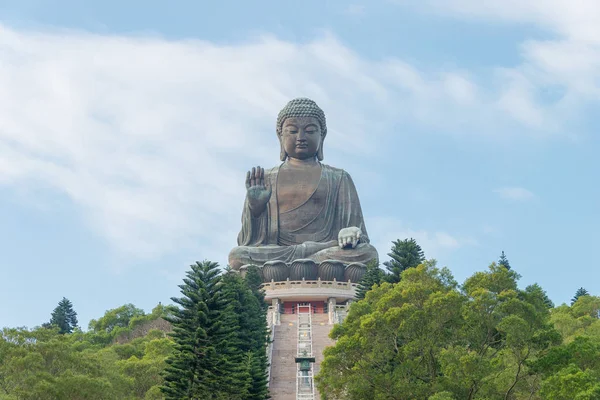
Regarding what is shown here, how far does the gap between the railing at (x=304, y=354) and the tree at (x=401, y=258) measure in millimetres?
2970

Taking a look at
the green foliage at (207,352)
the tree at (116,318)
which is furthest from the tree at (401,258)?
the tree at (116,318)

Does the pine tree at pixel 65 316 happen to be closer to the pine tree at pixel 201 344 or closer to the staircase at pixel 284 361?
the staircase at pixel 284 361

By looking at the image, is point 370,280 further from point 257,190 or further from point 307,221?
point 307,221

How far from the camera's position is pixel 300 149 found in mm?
44000

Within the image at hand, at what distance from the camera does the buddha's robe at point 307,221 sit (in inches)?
1640

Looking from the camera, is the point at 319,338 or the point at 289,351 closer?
the point at 289,351

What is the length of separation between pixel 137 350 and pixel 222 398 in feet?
39.4

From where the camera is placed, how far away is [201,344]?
73.3ft

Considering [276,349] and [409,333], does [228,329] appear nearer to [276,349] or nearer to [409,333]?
[409,333]

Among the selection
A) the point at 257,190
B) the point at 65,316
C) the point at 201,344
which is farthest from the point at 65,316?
the point at 201,344

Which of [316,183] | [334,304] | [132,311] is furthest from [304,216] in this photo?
[132,311]

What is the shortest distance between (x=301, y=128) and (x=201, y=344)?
22.6m

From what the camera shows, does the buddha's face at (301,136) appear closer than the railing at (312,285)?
No

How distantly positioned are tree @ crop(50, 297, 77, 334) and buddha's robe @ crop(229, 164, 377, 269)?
8.98 m
